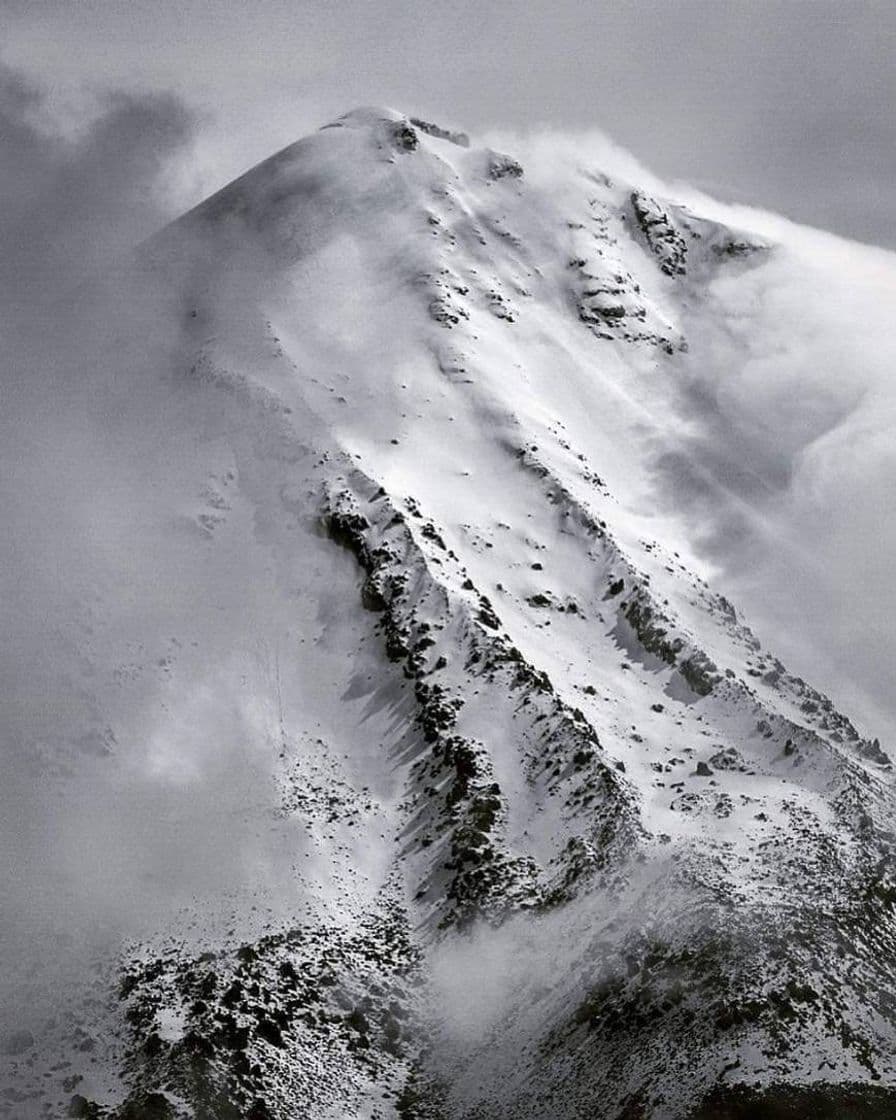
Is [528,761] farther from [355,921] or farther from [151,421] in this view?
[151,421]

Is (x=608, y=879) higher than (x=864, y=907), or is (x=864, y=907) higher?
(x=608, y=879)

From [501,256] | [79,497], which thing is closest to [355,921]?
[79,497]

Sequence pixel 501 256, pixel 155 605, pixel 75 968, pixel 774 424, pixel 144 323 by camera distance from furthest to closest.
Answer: pixel 774 424 → pixel 501 256 → pixel 144 323 → pixel 155 605 → pixel 75 968

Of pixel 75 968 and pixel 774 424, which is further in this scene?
pixel 774 424

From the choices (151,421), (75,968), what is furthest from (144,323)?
(75,968)

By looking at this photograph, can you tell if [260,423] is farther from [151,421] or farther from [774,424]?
[774,424]

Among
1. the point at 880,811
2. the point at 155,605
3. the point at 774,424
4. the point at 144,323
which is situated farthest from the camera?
the point at 774,424

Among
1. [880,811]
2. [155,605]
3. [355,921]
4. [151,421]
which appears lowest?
[880,811]
